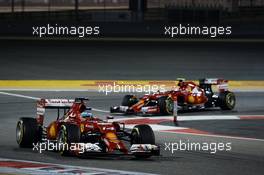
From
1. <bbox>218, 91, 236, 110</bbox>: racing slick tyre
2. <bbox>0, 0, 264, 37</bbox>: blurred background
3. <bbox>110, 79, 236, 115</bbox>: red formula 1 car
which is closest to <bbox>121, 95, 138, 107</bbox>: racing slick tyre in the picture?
<bbox>110, 79, 236, 115</bbox>: red formula 1 car

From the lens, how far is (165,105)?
25266 millimetres

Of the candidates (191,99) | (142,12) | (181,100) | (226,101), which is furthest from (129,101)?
(142,12)

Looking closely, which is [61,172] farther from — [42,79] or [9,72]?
[9,72]

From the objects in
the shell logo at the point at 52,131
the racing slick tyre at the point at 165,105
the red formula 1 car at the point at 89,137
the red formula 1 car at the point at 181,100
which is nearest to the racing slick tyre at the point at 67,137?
the red formula 1 car at the point at 89,137

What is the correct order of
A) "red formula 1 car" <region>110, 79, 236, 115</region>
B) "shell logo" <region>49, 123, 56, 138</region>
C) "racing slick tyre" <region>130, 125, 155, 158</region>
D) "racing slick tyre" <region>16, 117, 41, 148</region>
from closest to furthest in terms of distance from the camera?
"racing slick tyre" <region>130, 125, 155, 158</region>
"shell logo" <region>49, 123, 56, 138</region>
"racing slick tyre" <region>16, 117, 41, 148</region>
"red formula 1 car" <region>110, 79, 236, 115</region>

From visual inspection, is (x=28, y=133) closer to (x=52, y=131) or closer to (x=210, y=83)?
(x=52, y=131)

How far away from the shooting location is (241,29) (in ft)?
168

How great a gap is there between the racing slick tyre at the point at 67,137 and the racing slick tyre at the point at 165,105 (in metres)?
7.86

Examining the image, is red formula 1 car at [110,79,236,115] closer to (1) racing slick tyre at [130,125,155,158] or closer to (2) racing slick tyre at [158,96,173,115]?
(2) racing slick tyre at [158,96,173,115]

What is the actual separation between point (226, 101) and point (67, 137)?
10.6 m

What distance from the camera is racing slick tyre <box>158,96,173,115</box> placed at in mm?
25266

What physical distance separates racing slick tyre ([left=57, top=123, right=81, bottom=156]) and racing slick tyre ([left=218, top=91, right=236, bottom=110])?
10131 mm

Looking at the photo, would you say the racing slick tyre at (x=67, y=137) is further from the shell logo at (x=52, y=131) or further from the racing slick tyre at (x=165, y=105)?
the racing slick tyre at (x=165, y=105)

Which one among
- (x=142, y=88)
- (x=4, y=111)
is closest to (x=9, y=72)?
(x=142, y=88)
